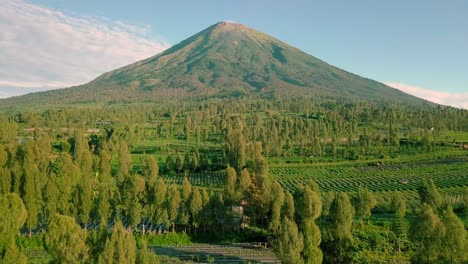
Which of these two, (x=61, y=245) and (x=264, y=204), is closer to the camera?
(x=61, y=245)

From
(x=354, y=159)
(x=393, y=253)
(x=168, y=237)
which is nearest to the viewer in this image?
(x=393, y=253)

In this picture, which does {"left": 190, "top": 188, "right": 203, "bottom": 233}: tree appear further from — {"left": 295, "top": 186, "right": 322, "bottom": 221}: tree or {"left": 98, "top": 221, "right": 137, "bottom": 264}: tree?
{"left": 98, "top": 221, "right": 137, "bottom": 264}: tree

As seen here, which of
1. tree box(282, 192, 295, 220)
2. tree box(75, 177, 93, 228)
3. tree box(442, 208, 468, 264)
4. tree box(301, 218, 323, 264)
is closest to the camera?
tree box(442, 208, 468, 264)

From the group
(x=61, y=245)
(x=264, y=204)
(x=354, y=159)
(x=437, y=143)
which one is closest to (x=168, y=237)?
(x=264, y=204)

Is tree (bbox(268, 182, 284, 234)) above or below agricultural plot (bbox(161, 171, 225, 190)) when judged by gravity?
above

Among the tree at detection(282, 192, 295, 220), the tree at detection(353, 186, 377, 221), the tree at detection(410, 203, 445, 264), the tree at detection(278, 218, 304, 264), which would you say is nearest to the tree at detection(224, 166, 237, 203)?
the tree at detection(282, 192, 295, 220)

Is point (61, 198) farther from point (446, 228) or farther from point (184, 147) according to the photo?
point (184, 147)
